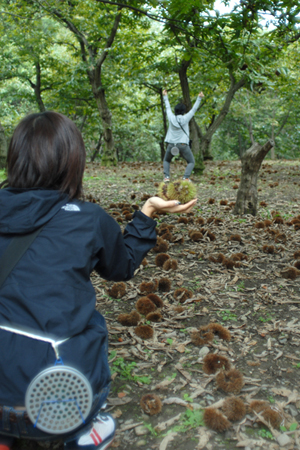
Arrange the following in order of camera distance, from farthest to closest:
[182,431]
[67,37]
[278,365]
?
[67,37] → [278,365] → [182,431]

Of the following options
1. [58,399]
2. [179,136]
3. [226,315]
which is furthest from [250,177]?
[58,399]

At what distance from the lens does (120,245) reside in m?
1.86

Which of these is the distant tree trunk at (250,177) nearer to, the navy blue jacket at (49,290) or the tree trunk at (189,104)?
the navy blue jacket at (49,290)

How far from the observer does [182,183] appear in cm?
346

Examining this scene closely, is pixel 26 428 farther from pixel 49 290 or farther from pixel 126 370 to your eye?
pixel 126 370

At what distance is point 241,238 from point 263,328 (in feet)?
6.91

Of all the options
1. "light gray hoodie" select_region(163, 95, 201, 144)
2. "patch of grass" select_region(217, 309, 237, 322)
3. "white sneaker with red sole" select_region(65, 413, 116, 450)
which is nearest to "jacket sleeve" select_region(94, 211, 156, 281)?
"white sneaker with red sole" select_region(65, 413, 116, 450)

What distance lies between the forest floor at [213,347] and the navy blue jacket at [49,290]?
0.64 m

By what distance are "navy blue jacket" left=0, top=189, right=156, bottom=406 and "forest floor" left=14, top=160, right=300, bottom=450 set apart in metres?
0.64

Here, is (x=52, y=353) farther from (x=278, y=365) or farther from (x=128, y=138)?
(x=128, y=138)

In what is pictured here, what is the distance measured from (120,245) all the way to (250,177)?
4354mm

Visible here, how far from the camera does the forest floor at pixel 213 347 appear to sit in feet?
6.40

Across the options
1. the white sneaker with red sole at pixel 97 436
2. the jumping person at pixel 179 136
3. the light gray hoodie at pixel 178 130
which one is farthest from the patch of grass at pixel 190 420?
the light gray hoodie at pixel 178 130

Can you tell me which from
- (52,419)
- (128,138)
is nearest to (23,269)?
(52,419)
